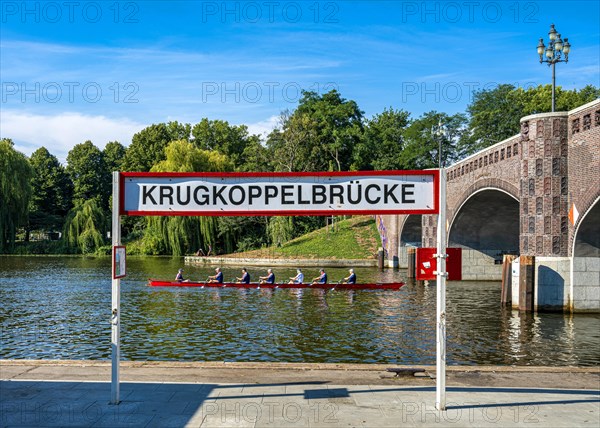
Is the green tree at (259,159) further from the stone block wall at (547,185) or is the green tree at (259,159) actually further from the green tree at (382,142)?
the stone block wall at (547,185)

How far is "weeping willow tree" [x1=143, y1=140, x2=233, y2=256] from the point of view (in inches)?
2443

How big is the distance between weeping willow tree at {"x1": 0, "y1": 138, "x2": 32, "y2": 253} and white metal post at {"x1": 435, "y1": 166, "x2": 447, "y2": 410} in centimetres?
6232

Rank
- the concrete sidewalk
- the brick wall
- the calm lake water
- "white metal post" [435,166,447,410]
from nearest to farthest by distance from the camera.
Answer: the concrete sidewalk, "white metal post" [435,166,447,410], the calm lake water, the brick wall

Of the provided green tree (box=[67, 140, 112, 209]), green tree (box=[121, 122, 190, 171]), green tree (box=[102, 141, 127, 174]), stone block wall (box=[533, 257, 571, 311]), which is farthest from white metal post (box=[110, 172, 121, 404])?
green tree (box=[102, 141, 127, 174])

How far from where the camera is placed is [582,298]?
24469mm

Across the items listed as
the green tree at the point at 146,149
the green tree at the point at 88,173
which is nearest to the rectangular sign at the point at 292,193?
the green tree at the point at 146,149

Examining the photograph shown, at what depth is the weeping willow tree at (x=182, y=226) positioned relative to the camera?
6206 centimetres

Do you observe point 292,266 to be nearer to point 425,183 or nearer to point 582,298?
point 582,298

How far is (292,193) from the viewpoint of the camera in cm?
912

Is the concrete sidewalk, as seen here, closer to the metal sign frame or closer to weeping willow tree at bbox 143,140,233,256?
the metal sign frame

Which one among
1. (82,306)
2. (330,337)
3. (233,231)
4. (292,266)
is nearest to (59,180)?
(233,231)

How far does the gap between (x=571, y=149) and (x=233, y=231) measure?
45033mm

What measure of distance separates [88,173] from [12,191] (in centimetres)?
2605

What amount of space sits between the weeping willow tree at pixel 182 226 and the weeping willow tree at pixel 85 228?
626 centimetres
